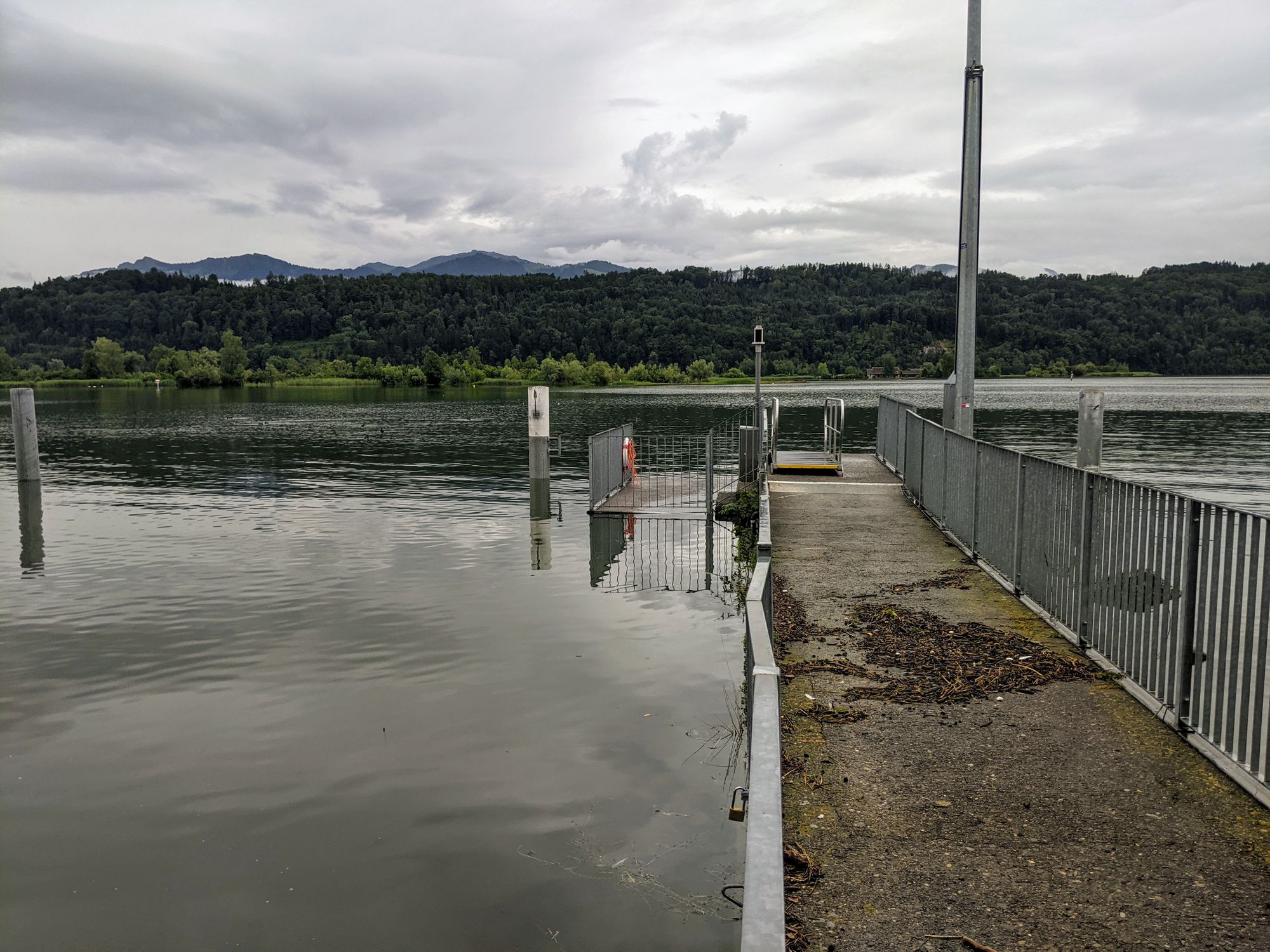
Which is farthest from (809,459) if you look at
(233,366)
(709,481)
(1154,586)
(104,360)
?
(104,360)

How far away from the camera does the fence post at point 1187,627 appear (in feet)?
18.1

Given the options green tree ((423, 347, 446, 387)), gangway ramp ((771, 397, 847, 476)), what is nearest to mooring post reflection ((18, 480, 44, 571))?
gangway ramp ((771, 397, 847, 476))

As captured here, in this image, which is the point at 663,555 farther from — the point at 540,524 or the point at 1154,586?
the point at 1154,586

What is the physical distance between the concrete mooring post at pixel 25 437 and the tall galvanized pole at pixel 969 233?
25225 millimetres

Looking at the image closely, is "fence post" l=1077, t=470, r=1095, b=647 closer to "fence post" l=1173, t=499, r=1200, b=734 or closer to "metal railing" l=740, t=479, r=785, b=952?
"fence post" l=1173, t=499, r=1200, b=734

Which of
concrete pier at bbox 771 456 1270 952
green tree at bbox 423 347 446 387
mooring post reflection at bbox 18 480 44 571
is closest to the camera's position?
concrete pier at bbox 771 456 1270 952

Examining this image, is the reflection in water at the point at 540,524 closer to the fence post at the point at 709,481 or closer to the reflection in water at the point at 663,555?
the reflection in water at the point at 663,555

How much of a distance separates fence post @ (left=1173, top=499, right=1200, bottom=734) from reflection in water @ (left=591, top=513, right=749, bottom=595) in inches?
346

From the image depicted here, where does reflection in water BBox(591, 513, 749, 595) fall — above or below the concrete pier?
below

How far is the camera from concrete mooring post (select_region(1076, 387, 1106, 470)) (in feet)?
26.1

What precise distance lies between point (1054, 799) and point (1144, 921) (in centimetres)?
116

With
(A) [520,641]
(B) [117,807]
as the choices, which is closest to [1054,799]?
(B) [117,807]

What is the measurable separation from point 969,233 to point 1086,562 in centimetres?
799

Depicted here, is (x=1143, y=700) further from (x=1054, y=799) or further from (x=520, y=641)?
(x=520, y=641)
